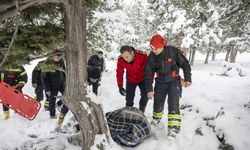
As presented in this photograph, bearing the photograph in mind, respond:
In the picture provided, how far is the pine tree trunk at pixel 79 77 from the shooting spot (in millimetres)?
3980

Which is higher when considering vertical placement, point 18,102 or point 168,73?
point 168,73

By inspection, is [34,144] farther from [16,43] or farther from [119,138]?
[16,43]

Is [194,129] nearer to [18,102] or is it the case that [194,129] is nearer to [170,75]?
[170,75]

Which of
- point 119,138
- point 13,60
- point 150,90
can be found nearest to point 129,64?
point 150,90

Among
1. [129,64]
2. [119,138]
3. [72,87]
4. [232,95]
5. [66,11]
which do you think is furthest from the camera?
[232,95]

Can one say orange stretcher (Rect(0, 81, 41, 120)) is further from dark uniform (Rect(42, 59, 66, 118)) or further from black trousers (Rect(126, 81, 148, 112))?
black trousers (Rect(126, 81, 148, 112))

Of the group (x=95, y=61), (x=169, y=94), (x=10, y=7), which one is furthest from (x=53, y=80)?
(x=10, y=7)

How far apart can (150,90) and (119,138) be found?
1165 mm

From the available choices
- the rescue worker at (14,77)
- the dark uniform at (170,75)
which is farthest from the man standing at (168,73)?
the rescue worker at (14,77)

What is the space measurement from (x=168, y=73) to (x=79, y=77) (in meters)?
1.86

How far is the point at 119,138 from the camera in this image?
489cm

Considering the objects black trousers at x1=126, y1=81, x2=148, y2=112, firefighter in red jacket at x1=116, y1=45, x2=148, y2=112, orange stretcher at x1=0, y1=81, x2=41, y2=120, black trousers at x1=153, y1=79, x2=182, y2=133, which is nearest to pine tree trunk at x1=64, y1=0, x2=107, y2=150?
black trousers at x1=153, y1=79, x2=182, y2=133

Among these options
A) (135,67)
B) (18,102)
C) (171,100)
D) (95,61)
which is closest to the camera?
(171,100)

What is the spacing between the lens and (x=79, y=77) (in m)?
4.21
